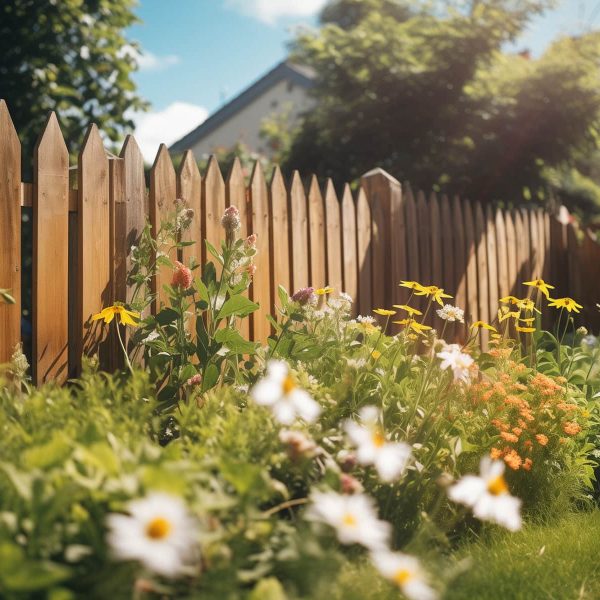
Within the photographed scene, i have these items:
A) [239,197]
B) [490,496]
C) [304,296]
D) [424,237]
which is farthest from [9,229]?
[424,237]

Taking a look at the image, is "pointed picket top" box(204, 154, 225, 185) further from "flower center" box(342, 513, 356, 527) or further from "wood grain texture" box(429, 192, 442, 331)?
"flower center" box(342, 513, 356, 527)

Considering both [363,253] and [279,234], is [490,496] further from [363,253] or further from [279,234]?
[363,253]

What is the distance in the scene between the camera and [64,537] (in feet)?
4.24

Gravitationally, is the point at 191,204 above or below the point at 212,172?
below

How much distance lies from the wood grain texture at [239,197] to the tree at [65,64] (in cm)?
285

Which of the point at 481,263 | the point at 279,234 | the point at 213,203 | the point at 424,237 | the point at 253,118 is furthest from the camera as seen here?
the point at 253,118

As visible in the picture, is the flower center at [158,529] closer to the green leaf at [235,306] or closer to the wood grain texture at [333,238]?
the green leaf at [235,306]

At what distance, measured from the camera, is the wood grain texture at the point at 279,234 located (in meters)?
3.77

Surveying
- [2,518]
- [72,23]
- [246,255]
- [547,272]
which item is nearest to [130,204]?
[246,255]

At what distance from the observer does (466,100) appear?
1145 cm

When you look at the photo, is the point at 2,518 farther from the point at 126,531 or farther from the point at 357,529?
the point at 357,529

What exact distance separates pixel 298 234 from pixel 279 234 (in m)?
0.17

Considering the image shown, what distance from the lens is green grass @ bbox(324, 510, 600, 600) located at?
2018 mm

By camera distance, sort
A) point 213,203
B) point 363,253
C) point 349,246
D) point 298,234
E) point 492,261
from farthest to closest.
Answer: point 492,261 → point 363,253 → point 349,246 → point 298,234 → point 213,203
